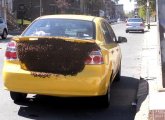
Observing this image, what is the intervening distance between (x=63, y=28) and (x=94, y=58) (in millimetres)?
1133

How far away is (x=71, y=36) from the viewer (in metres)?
8.08

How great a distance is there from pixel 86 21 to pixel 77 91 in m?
1.76

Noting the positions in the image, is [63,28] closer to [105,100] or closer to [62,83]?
[62,83]

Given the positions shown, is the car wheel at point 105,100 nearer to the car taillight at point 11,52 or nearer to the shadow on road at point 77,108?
the shadow on road at point 77,108

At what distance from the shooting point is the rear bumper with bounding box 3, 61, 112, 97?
7242mm

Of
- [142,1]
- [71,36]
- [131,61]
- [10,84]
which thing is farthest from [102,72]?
[142,1]

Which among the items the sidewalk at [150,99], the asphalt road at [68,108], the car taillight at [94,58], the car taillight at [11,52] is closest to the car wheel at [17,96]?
the asphalt road at [68,108]

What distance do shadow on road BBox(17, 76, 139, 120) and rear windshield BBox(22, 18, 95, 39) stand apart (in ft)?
4.16

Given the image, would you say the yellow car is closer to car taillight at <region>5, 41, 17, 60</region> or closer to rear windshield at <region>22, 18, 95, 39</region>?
car taillight at <region>5, 41, 17, 60</region>

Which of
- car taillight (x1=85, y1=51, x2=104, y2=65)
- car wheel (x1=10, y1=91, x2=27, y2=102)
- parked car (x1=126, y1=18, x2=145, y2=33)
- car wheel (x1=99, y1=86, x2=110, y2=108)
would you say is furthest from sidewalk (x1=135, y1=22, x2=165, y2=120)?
parked car (x1=126, y1=18, x2=145, y2=33)

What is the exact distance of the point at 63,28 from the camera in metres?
8.23

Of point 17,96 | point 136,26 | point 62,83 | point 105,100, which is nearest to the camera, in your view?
point 62,83

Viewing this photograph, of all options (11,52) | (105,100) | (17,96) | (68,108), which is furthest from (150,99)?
(11,52)

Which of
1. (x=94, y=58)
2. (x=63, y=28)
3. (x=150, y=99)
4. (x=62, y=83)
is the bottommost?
(x=150, y=99)
